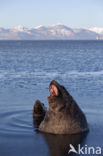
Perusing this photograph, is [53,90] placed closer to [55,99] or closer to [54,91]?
[54,91]

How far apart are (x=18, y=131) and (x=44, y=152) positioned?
2.12 metres

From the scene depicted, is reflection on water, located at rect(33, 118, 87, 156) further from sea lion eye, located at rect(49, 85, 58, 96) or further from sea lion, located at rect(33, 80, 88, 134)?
sea lion eye, located at rect(49, 85, 58, 96)

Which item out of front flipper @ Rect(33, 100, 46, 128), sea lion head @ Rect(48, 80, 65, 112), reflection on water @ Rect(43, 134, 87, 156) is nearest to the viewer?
reflection on water @ Rect(43, 134, 87, 156)

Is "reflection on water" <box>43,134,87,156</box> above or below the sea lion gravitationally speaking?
below

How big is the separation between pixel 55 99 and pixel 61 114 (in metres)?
0.47

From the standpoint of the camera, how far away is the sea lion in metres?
13.4

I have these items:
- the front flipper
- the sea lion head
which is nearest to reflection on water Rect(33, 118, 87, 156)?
the sea lion head

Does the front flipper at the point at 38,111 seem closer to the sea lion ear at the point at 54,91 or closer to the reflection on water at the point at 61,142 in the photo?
the sea lion ear at the point at 54,91

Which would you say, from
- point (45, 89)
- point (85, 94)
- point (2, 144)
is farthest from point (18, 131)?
point (45, 89)

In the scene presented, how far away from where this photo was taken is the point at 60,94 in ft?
44.4

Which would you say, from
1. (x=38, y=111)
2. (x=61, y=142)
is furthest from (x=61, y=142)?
(x=38, y=111)

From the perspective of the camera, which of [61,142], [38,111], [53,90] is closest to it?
[61,142]

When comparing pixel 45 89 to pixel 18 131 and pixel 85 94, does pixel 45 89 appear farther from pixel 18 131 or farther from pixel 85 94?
pixel 18 131

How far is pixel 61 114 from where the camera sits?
13367 mm
